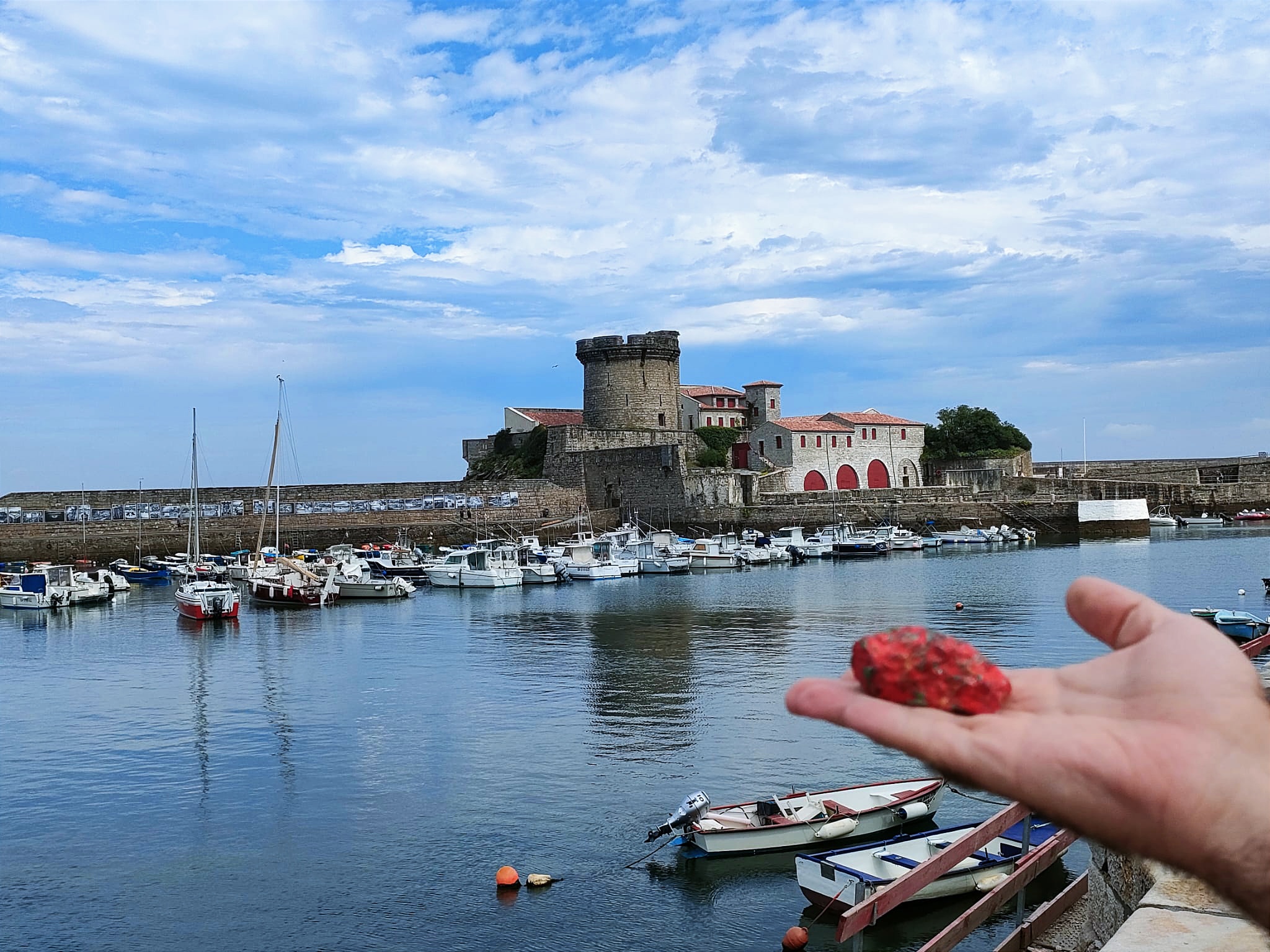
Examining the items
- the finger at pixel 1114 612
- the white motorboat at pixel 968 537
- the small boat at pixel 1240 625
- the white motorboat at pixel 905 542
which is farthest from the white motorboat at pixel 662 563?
the finger at pixel 1114 612

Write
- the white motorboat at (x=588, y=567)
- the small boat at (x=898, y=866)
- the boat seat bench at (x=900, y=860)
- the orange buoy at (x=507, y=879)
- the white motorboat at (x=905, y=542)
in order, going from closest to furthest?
the small boat at (x=898, y=866), the boat seat bench at (x=900, y=860), the orange buoy at (x=507, y=879), the white motorboat at (x=588, y=567), the white motorboat at (x=905, y=542)

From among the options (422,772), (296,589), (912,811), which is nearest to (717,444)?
(296,589)

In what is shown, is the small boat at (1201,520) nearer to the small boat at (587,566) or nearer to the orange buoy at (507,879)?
the small boat at (587,566)

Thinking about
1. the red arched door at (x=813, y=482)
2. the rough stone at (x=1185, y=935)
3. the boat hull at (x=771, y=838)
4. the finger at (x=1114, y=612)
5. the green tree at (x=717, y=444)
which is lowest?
the boat hull at (x=771, y=838)

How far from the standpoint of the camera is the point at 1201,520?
6078 centimetres

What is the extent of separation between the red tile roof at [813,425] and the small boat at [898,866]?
46991mm

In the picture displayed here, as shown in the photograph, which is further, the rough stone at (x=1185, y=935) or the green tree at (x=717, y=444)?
the green tree at (x=717, y=444)

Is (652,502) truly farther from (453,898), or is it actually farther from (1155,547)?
(453,898)

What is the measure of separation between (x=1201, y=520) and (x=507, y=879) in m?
59.1

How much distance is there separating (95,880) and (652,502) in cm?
4363

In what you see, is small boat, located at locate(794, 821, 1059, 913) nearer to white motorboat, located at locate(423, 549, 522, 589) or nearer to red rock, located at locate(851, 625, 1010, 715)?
red rock, located at locate(851, 625, 1010, 715)

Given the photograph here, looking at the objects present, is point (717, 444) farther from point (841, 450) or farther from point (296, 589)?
point (296, 589)

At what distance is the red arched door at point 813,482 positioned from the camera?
57.4m

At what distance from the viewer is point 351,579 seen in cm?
3569
